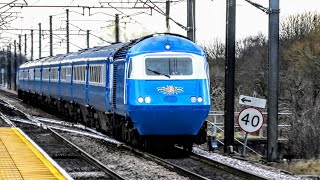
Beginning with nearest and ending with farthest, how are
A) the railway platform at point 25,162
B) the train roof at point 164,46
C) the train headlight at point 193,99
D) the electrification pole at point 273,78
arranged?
the railway platform at point 25,162
the train headlight at point 193,99
the train roof at point 164,46
the electrification pole at point 273,78

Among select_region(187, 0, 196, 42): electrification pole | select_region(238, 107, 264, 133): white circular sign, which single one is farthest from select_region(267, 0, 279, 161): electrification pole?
select_region(187, 0, 196, 42): electrification pole

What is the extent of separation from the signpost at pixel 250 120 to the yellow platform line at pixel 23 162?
5.34 m

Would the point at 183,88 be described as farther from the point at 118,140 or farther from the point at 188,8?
the point at 188,8

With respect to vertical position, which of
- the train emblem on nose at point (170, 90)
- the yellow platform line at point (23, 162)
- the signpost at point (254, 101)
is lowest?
the yellow platform line at point (23, 162)

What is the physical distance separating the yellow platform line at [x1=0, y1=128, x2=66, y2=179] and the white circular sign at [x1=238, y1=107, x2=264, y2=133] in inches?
210

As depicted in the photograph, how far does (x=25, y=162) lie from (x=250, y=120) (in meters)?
6.23

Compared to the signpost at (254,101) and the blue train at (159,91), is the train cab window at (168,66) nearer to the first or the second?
the blue train at (159,91)

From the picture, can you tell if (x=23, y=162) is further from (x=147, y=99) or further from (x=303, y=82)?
(x=303, y=82)

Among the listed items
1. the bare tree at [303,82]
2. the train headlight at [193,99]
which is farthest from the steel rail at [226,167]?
the bare tree at [303,82]

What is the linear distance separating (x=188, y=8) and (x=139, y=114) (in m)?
8.43

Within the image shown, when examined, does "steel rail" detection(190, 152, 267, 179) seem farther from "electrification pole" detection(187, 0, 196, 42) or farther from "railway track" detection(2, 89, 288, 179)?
"electrification pole" detection(187, 0, 196, 42)

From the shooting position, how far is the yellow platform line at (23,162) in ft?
37.9

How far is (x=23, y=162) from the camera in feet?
43.5

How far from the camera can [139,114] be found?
15.5 metres
